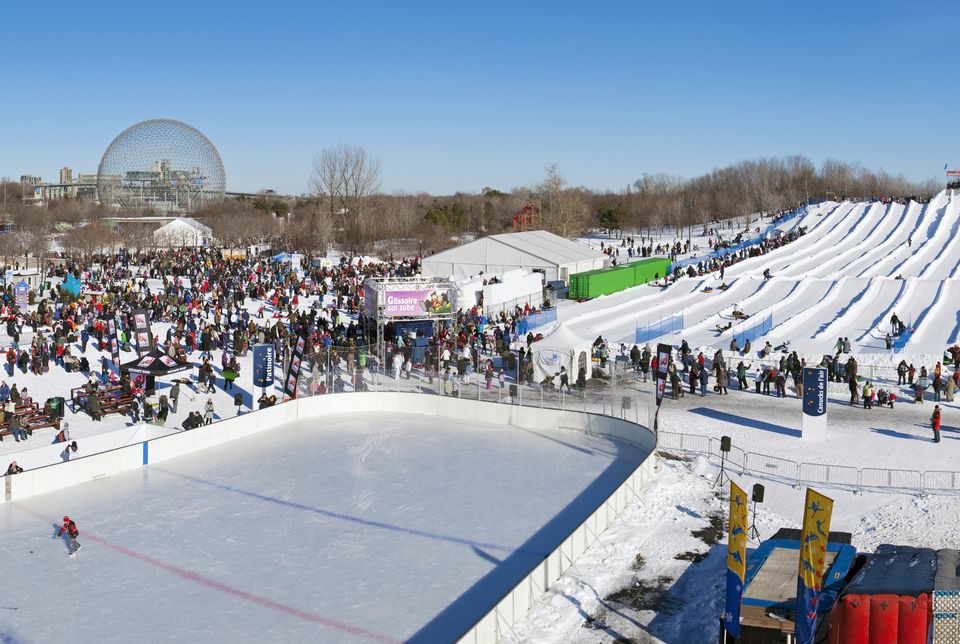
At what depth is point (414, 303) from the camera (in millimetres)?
31125

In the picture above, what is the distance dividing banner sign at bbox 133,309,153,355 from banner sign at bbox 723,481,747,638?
20.2 m

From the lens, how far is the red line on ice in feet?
40.0

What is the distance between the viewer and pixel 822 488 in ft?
60.5

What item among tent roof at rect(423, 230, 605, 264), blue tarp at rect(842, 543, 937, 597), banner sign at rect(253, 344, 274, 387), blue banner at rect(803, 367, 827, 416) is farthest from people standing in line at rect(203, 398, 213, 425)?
tent roof at rect(423, 230, 605, 264)

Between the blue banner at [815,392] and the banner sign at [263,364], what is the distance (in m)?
14.0

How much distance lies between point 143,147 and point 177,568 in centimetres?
10146

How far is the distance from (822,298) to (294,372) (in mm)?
29213

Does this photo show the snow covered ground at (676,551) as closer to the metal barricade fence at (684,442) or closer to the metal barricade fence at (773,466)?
the metal barricade fence at (773,466)

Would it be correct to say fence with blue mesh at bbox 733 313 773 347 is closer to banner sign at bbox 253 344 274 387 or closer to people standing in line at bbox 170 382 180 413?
banner sign at bbox 253 344 274 387

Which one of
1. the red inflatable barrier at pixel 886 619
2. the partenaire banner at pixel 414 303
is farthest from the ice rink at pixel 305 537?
the partenaire banner at pixel 414 303

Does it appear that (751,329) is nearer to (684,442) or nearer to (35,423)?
(684,442)

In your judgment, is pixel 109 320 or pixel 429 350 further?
pixel 109 320

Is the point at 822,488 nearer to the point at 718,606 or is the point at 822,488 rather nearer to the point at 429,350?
the point at 718,606

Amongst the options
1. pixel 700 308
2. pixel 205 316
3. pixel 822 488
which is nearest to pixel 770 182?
pixel 700 308
